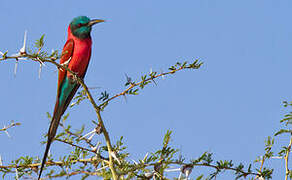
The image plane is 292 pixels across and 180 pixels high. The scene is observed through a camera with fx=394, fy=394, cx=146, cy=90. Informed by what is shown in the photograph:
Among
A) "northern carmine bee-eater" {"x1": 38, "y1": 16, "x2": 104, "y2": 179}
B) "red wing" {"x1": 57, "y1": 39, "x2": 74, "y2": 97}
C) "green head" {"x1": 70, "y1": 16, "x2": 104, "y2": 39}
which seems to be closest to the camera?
"northern carmine bee-eater" {"x1": 38, "y1": 16, "x2": 104, "y2": 179}

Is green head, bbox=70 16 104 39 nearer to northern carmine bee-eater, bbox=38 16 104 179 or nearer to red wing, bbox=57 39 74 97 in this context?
northern carmine bee-eater, bbox=38 16 104 179

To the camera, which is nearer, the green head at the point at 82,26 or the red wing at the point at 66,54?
the red wing at the point at 66,54

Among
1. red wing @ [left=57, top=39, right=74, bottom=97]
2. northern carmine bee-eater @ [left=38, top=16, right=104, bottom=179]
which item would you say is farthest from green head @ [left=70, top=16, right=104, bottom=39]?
red wing @ [left=57, top=39, right=74, bottom=97]

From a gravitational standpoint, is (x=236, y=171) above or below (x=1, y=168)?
below

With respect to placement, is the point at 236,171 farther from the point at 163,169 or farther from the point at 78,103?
the point at 78,103

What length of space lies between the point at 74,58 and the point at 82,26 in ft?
1.75

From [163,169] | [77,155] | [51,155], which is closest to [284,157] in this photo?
[163,169]

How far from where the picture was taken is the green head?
5.06 meters

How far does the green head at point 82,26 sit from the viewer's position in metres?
5.06

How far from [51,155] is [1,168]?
15.1 inches

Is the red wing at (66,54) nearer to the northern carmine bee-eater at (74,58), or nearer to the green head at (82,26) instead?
the northern carmine bee-eater at (74,58)

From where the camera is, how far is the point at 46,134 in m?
3.44

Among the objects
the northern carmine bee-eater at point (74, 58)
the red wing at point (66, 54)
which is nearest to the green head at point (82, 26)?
the northern carmine bee-eater at point (74, 58)

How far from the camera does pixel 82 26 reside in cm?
512
